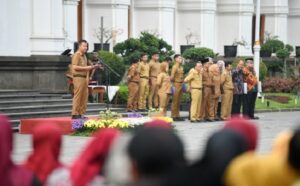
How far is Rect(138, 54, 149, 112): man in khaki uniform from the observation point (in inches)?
1004

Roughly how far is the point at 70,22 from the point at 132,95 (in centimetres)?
792

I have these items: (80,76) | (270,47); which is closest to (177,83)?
(80,76)

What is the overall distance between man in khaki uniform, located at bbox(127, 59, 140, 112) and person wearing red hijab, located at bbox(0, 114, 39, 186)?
766 inches

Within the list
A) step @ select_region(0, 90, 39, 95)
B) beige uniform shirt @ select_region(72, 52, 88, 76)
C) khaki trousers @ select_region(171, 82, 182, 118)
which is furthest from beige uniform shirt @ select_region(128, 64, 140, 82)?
beige uniform shirt @ select_region(72, 52, 88, 76)

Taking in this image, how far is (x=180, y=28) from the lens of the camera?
42.0 m

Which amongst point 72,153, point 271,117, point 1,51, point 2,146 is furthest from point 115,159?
point 271,117

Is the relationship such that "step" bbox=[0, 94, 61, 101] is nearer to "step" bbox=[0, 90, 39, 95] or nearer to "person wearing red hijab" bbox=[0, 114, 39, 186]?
"step" bbox=[0, 90, 39, 95]

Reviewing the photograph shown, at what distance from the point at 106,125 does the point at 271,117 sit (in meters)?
9.02

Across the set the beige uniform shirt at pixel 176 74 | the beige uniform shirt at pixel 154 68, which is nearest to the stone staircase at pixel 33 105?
the beige uniform shirt at pixel 176 74

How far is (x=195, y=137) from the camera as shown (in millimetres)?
18859

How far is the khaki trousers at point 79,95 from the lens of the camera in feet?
63.4

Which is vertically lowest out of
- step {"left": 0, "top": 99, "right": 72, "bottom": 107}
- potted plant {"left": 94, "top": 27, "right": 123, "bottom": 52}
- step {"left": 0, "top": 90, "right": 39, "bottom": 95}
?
step {"left": 0, "top": 99, "right": 72, "bottom": 107}

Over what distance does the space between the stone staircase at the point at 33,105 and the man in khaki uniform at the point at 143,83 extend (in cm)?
245

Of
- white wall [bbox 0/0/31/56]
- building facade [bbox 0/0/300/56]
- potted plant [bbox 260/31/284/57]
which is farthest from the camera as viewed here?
potted plant [bbox 260/31/284/57]
